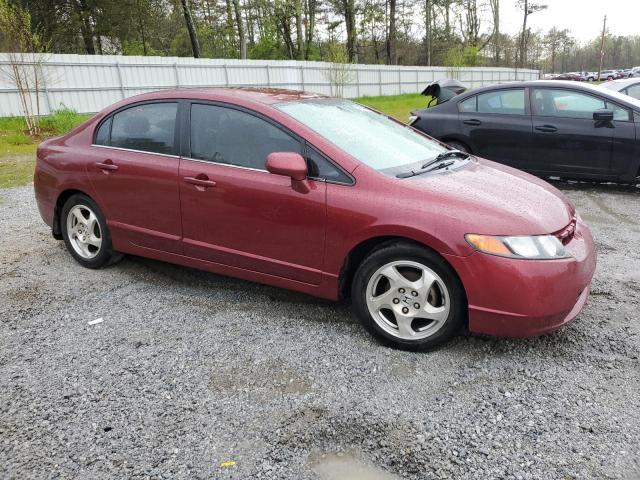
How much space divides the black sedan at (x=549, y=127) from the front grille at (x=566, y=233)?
14.1 ft

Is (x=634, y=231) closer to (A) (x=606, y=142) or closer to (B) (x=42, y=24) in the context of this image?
(A) (x=606, y=142)


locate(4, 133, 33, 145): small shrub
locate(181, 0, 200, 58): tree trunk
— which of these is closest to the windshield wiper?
locate(4, 133, 33, 145): small shrub

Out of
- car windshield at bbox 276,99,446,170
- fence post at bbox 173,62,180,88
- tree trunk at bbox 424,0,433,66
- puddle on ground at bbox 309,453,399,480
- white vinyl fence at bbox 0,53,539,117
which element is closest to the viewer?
puddle on ground at bbox 309,453,399,480

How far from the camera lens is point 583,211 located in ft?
21.0

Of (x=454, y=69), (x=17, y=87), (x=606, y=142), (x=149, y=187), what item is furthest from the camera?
(x=454, y=69)

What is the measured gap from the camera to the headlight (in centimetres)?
Result: 284

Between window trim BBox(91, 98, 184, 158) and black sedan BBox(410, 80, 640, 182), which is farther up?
window trim BBox(91, 98, 184, 158)

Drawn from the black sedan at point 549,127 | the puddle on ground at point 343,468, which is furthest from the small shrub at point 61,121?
the puddle on ground at point 343,468

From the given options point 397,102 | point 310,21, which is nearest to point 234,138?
point 397,102

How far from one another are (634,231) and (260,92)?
4.22 m

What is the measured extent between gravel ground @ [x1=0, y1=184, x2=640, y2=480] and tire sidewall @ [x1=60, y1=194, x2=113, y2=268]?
52 centimetres

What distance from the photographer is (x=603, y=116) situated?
6816 mm

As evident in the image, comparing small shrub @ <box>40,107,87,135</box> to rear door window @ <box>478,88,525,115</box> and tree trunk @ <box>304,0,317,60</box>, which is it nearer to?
rear door window @ <box>478,88,525,115</box>

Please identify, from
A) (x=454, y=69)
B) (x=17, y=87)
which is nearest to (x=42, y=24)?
(x=17, y=87)
